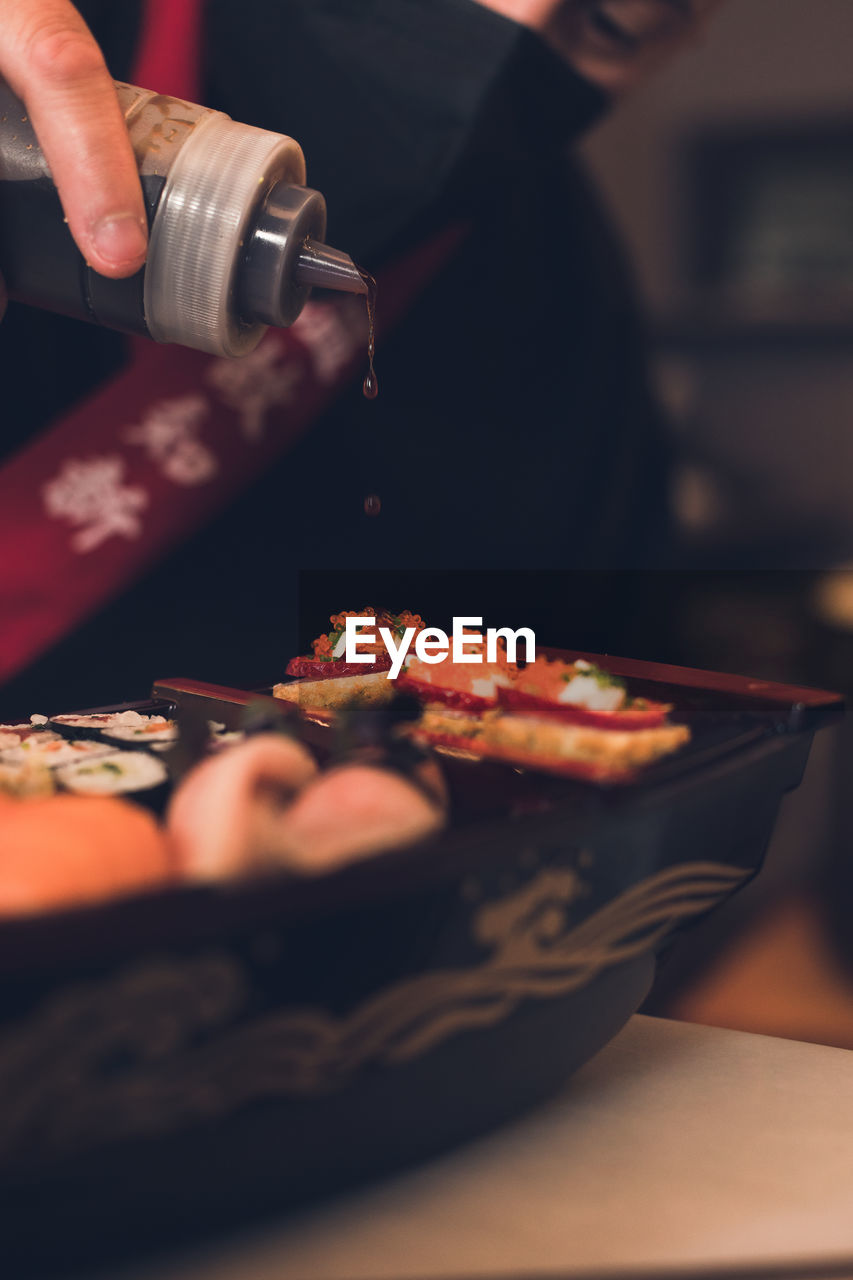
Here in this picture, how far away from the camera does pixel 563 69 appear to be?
5.19ft

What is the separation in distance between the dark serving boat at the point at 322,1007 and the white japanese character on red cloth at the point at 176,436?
2.86 ft

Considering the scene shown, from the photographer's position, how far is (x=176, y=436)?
1.77 metres

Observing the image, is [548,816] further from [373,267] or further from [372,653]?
[373,267]

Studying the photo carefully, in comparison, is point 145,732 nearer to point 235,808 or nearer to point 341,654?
point 341,654

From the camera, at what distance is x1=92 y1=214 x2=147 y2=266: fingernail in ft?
3.44

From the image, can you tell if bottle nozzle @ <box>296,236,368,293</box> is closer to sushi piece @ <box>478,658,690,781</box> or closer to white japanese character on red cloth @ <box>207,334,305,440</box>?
sushi piece @ <box>478,658,690,781</box>

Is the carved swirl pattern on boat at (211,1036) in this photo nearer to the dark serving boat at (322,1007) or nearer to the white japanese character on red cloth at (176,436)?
the dark serving boat at (322,1007)

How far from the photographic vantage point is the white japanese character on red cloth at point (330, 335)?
1772 mm

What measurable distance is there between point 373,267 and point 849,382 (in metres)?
0.71

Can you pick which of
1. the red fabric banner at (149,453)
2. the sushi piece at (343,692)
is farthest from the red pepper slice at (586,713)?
the red fabric banner at (149,453)

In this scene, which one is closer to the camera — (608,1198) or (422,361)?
(608,1198)

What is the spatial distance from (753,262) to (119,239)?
84 centimetres

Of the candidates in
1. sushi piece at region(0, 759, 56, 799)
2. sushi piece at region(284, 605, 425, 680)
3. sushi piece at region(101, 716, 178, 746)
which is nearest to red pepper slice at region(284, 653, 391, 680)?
sushi piece at region(284, 605, 425, 680)

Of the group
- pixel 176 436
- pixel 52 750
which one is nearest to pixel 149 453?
pixel 176 436
